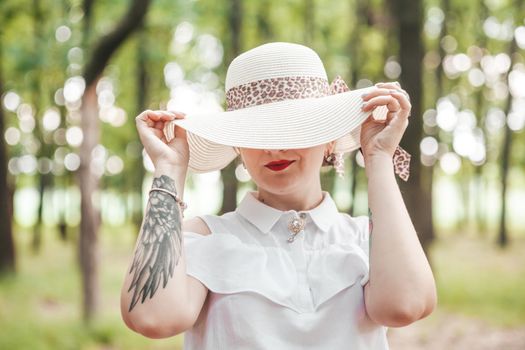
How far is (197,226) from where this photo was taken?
76.2 inches

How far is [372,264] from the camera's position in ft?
5.56

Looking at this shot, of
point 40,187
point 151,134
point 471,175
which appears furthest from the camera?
point 471,175

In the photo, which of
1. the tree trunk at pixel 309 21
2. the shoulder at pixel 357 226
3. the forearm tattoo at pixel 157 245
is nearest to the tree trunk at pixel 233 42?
the tree trunk at pixel 309 21

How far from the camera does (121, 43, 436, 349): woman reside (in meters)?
1.66

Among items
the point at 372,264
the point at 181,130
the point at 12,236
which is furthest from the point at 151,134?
the point at 12,236

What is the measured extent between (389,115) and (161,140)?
0.73 m

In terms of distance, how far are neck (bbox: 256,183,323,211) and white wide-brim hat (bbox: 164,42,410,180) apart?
243 millimetres

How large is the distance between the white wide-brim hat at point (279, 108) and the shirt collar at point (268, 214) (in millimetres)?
262

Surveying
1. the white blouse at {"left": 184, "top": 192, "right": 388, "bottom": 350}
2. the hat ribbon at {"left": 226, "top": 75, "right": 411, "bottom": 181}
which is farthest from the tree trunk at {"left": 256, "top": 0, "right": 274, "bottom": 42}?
the white blouse at {"left": 184, "top": 192, "right": 388, "bottom": 350}

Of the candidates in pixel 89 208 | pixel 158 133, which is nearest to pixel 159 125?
pixel 158 133

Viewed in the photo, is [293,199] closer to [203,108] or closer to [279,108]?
[279,108]

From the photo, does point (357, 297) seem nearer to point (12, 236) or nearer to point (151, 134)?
point (151, 134)

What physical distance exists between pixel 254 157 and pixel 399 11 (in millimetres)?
6877

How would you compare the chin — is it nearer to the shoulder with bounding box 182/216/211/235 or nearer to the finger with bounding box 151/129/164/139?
the shoulder with bounding box 182/216/211/235
